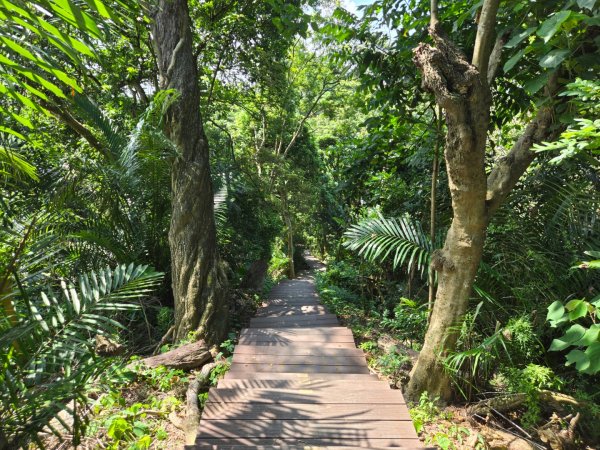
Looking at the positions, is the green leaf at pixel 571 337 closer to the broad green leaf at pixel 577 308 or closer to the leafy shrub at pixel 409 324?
the broad green leaf at pixel 577 308

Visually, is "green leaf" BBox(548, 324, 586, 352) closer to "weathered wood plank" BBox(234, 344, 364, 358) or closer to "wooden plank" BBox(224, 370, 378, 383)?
"wooden plank" BBox(224, 370, 378, 383)

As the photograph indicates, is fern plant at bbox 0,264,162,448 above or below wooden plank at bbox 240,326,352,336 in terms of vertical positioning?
above

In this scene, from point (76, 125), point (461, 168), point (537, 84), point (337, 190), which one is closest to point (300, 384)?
point (461, 168)

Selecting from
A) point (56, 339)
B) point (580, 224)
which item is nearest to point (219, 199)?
point (56, 339)

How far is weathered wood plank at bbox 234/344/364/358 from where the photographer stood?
3090mm

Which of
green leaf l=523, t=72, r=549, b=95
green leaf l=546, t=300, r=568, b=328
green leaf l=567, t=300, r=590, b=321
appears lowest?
green leaf l=546, t=300, r=568, b=328

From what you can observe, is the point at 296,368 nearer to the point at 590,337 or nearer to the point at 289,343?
the point at 289,343

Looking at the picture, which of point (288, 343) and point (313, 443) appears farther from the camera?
point (288, 343)

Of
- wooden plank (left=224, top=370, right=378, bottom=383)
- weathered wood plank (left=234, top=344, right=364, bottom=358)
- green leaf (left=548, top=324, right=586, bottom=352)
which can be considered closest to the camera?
green leaf (left=548, top=324, right=586, bottom=352)

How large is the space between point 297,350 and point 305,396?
877 mm

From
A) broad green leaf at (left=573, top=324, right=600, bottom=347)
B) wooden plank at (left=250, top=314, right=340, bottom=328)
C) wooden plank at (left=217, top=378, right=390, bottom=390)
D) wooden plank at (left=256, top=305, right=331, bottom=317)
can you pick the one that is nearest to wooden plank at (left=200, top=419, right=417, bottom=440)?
wooden plank at (left=217, top=378, right=390, bottom=390)

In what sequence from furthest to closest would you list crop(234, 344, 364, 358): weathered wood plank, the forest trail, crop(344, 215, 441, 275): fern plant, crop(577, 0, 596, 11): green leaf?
crop(344, 215, 441, 275): fern plant < crop(234, 344, 364, 358): weathered wood plank < the forest trail < crop(577, 0, 596, 11): green leaf

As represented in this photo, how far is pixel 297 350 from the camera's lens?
10.5 ft

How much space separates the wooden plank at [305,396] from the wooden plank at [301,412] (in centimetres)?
4
